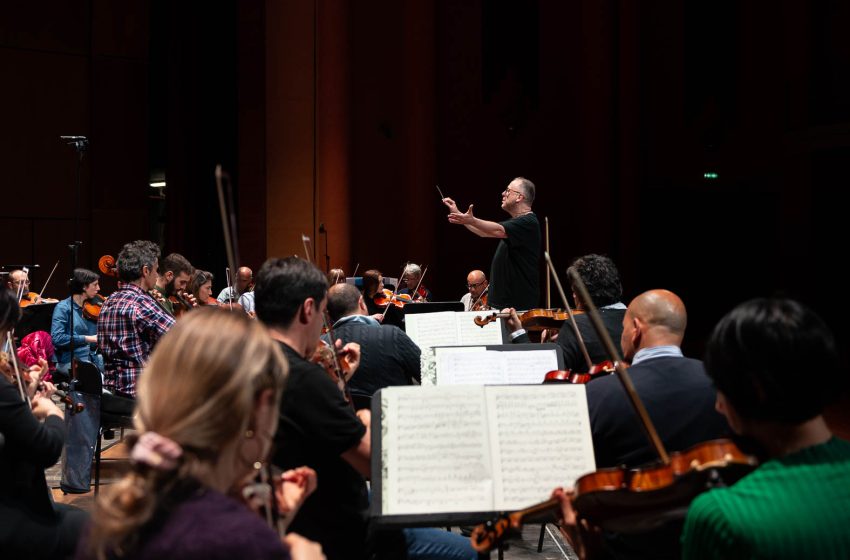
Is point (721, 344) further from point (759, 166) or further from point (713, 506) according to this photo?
point (759, 166)

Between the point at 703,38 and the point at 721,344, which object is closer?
the point at 721,344

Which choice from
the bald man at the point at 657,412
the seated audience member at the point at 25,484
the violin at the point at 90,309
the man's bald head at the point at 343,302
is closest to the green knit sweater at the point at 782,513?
the bald man at the point at 657,412

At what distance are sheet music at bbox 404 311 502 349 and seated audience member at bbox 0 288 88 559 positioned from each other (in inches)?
115

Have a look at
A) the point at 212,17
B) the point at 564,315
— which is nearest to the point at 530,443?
the point at 564,315

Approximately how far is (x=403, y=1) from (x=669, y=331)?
32.8ft

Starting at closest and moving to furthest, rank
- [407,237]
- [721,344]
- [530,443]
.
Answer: [721,344], [530,443], [407,237]

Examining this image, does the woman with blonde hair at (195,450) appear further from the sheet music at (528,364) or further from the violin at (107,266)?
the violin at (107,266)

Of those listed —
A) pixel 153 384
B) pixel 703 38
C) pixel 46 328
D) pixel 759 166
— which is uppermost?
pixel 703 38

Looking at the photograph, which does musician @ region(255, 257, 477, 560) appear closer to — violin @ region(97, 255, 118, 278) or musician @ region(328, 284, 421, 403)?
musician @ region(328, 284, 421, 403)

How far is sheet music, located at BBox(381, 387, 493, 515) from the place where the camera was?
2.47 m

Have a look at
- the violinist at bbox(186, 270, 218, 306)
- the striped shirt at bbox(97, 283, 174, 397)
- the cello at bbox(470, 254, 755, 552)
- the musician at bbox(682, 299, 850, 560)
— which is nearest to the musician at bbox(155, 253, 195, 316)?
the violinist at bbox(186, 270, 218, 306)

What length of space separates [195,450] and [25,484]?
1606 mm

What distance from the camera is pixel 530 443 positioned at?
101 inches

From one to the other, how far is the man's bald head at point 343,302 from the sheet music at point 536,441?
2123mm
